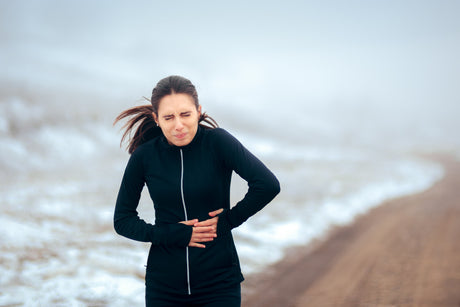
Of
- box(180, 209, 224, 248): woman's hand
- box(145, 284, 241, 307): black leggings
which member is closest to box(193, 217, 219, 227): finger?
box(180, 209, 224, 248): woman's hand

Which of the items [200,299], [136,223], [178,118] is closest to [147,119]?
[178,118]

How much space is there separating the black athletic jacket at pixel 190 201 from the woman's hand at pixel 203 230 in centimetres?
3

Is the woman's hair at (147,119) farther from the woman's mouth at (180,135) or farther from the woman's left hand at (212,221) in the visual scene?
the woman's left hand at (212,221)

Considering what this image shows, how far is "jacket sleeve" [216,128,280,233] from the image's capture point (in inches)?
76.1

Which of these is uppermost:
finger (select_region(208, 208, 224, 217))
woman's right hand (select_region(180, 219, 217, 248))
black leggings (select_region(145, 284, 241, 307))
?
finger (select_region(208, 208, 224, 217))

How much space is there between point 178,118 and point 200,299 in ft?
2.90

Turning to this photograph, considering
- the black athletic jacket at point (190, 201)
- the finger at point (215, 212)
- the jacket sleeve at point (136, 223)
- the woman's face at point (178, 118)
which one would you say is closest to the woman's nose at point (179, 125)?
the woman's face at point (178, 118)

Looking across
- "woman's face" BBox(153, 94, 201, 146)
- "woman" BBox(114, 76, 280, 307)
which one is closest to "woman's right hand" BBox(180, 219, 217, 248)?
"woman" BBox(114, 76, 280, 307)

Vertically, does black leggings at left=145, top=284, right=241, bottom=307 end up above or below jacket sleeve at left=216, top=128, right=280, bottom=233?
below

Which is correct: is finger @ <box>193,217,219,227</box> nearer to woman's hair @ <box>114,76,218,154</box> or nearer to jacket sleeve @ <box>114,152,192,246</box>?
jacket sleeve @ <box>114,152,192,246</box>

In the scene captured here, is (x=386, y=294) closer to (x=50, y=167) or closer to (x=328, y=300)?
(x=328, y=300)

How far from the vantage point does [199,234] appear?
1888mm

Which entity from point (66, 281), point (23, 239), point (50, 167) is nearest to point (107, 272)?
point (66, 281)

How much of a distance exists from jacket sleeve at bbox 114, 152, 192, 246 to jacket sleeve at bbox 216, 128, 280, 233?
0.21 m
